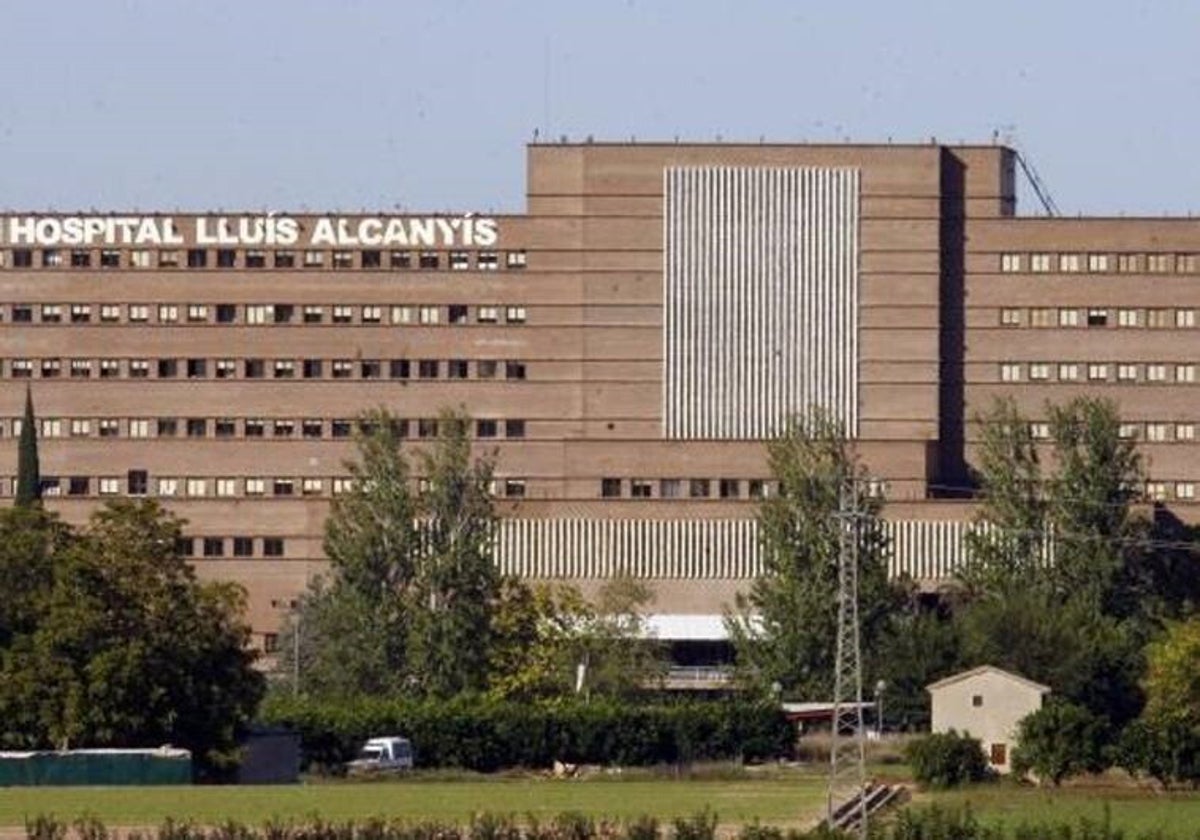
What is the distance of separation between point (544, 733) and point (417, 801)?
3433cm

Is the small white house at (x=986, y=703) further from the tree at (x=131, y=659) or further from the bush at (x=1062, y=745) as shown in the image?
the tree at (x=131, y=659)

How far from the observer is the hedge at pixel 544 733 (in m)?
156

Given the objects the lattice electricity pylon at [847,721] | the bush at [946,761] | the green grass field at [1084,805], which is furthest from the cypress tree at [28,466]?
the green grass field at [1084,805]

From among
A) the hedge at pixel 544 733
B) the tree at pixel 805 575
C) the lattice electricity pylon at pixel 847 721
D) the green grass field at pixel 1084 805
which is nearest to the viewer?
the green grass field at pixel 1084 805

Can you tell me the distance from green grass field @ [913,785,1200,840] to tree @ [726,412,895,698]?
134 ft

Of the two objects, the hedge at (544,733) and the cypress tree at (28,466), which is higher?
the cypress tree at (28,466)

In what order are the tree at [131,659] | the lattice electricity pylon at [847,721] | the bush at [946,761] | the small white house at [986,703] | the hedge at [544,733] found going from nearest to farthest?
1. the lattice electricity pylon at [847,721]
2. the tree at [131,659]
3. the bush at [946,761]
4. the small white house at [986,703]
5. the hedge at [544,733]

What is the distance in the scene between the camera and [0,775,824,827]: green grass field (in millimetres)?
111750

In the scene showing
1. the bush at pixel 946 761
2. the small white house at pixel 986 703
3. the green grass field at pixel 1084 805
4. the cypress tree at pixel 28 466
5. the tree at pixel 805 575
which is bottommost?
the green grass field at pixel 1084 805

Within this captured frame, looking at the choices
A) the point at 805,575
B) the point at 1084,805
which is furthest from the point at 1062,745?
the point at 805,575

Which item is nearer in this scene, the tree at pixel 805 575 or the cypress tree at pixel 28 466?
the tree at pixel 805 575

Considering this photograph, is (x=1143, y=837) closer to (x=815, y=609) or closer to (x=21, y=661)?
(x=21, y=661)

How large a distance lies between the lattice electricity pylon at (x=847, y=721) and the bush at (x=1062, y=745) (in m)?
5.30

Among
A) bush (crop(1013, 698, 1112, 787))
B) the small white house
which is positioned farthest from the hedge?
bush (crop(1013, 698, 1112, 787))
